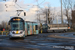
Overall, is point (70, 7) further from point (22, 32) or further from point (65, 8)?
point (22, 32)

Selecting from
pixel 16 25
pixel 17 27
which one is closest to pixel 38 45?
pixel 17 27

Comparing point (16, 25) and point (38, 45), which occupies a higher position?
point (16, 25)

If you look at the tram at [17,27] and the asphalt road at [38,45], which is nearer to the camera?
the asphalt road at [38,45]

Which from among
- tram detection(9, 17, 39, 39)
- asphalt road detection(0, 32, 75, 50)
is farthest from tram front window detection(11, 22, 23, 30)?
asphalt road detection(0, 32, 75, 50)

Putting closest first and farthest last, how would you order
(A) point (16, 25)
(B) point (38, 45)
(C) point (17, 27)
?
(B) point (38, 45)
(C) point (17, 27)
(A) point (16, 25)

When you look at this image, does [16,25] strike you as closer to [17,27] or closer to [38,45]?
[17,27]

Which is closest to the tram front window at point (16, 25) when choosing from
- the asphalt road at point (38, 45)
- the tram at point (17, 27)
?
the tram at point (17, 27)

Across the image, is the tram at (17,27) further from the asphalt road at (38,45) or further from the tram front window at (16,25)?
the asphalt road at (38,45)

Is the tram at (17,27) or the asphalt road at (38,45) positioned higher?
the tram at (17,27)

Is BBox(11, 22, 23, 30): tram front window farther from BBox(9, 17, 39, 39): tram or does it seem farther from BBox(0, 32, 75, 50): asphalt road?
BBox(0, 32, 75, 50): asphalt road

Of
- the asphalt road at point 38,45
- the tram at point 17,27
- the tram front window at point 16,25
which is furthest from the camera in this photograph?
the tram front window at point 16,25

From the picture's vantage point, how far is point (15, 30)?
24.4 m

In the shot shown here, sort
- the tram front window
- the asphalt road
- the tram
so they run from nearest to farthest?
1. the asphalt road
2. the tram
3. the tram front window

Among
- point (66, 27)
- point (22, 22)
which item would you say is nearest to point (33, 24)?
point (22, 22)
